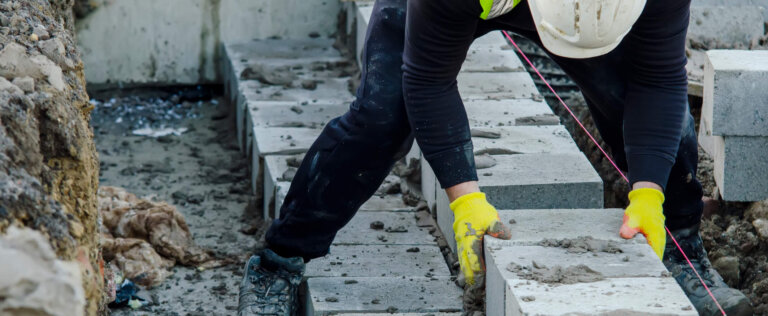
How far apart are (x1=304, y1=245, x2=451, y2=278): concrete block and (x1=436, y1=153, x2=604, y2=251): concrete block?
4.8 inches

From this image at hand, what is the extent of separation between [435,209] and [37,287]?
266 cm

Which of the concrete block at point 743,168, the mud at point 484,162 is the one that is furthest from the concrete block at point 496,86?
the concrete block at point 743,168

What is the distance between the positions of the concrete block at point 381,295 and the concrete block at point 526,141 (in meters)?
0.74

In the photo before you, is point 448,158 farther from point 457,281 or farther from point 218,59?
point 218,59

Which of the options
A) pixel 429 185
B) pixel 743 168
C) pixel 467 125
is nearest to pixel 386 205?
pixel 429 185

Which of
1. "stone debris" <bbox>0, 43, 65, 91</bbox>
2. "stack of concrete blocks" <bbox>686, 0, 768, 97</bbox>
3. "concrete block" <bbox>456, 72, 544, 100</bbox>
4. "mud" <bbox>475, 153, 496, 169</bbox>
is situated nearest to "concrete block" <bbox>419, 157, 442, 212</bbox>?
"mud" <bbox>475, 153, 496, 169</bbox>

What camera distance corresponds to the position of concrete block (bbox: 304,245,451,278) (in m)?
3.98

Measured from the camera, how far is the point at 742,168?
444 cm

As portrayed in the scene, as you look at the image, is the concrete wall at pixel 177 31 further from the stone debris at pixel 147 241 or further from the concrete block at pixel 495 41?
the stone debris at pixel 147 241

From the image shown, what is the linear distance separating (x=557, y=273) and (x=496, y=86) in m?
2.16

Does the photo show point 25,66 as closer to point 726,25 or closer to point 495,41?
point 495,41

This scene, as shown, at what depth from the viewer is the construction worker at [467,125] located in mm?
3123

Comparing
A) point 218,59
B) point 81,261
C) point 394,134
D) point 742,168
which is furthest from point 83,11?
point 81,261

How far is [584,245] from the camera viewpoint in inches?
128
